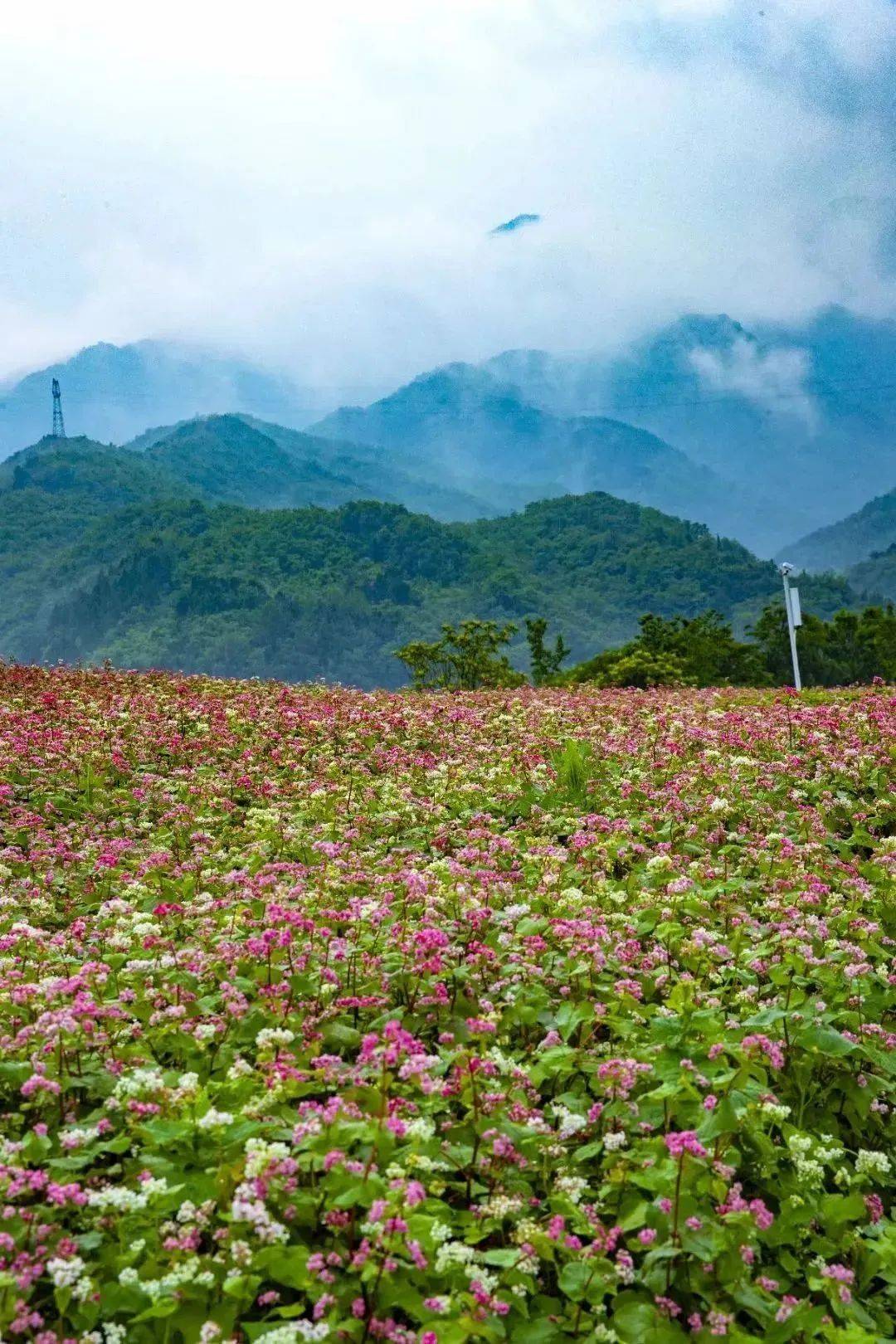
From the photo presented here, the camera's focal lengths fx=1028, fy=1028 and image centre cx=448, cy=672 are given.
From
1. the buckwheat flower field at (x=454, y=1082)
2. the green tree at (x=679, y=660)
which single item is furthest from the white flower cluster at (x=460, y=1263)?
the green tree at (x=679, y=660)

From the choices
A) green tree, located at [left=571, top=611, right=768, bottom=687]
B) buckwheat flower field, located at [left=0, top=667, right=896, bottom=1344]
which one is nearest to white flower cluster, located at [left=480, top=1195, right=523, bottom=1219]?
buckwheat flower field, located at [left=0, top=667, right=896, bottom=1344]

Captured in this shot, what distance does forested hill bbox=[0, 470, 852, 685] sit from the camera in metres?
166

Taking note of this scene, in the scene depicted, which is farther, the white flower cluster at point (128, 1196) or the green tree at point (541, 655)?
the green tree at point (541, 655)

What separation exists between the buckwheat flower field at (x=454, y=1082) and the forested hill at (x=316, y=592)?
150 meters

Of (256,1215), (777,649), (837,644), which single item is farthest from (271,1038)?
(777,649)

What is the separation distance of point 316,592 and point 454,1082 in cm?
17233

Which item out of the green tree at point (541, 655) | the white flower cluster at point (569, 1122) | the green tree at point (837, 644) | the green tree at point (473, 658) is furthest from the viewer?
the green tree at point (837, 644)

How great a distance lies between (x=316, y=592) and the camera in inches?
6875

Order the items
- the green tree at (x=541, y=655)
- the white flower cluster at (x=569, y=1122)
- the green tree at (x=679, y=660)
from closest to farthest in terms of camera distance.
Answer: the white flower cluster at (x=569, y=1122) < the green tree at (x=679, y=660) < the green tree at (x=541, y=655)

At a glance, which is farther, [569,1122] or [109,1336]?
[569,1122]

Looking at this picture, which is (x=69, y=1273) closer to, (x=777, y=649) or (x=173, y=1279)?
(x=173, y=1279)

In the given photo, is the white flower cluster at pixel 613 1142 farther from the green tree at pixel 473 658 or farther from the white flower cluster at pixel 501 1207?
the green tree at pixel 473 658

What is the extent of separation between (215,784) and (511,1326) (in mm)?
8512

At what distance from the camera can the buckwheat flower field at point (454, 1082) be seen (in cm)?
349
